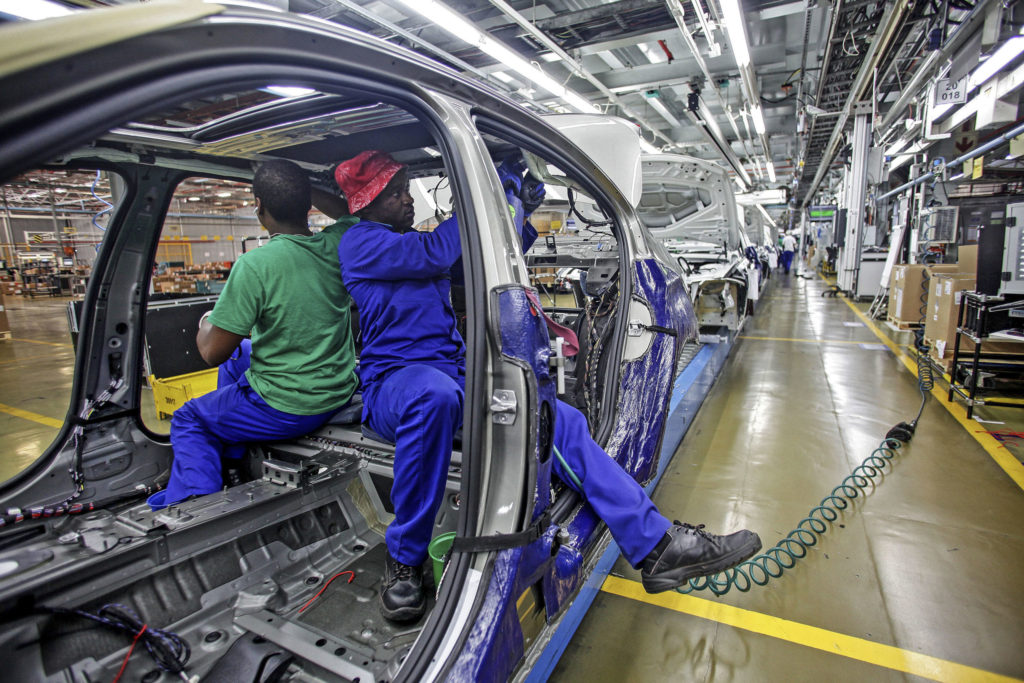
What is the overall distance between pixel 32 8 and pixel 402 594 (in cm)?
160

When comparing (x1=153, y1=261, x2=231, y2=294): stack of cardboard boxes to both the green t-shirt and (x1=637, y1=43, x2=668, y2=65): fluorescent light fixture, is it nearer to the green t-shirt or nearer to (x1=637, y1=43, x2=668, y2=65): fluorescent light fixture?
(x1=637, y1=43, x2=668, y2=65): fluorescent light fixture

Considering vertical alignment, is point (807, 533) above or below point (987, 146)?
below

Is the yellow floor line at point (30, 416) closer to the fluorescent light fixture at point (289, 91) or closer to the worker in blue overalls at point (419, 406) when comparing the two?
the worker in blue overalls at point (419, 406)

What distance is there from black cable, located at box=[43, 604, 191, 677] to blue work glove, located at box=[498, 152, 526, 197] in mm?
1725

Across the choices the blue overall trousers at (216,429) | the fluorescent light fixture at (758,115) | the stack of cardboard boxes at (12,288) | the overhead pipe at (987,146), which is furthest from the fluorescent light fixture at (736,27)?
the stack of cardboard boxes at (12,288)

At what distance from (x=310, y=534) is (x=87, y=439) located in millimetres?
1051

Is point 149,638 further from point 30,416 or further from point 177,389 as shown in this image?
point 30,416

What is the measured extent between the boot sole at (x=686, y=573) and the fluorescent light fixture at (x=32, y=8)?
6.38 feet

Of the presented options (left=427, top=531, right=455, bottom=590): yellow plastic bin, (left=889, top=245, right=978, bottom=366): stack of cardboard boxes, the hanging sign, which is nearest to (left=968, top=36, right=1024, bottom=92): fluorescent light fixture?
the hanging sign

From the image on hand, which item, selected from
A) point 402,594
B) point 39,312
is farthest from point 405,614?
point 39,312

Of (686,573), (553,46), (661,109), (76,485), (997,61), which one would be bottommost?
(686,573)

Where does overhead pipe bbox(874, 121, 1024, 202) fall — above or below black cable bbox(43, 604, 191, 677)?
above

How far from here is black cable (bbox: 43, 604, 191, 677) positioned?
145 cm

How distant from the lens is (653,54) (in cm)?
838
